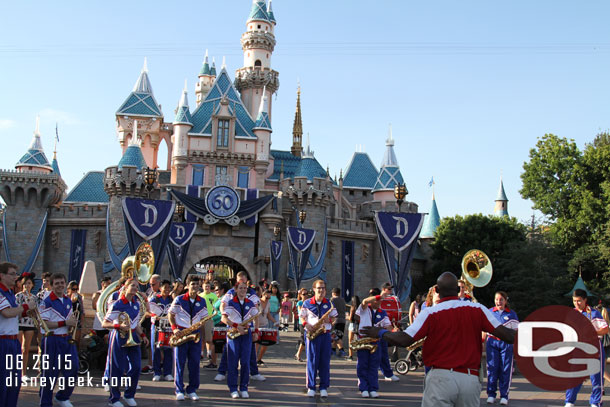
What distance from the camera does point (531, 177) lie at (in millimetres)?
34094

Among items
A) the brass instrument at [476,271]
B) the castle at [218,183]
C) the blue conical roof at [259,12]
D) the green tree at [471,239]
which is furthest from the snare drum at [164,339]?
the blue conical roof at [259,12]

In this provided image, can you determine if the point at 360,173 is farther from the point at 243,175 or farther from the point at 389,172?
the point at 243,175

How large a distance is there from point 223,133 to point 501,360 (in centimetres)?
2973

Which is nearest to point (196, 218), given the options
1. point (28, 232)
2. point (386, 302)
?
point (28, 232)

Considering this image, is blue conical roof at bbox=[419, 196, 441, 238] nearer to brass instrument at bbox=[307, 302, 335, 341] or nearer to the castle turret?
the castle turret

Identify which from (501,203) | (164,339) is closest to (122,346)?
(164,339)

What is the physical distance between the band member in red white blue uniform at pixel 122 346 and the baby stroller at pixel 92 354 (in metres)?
2.15

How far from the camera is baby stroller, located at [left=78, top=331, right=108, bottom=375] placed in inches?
396

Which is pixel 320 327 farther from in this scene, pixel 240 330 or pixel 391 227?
pixel 391 227

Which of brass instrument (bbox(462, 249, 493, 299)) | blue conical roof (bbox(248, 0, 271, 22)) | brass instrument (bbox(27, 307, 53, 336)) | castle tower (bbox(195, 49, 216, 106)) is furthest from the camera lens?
castle tower (bbox(195, 49, 216, 106))

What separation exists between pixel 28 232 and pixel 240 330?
26.8 meters

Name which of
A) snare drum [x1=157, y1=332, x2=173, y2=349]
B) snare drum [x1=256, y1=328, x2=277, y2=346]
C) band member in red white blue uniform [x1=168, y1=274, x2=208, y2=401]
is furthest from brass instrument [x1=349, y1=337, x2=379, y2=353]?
snare drum [x1=157, y1=332, x2=173, y2=349]

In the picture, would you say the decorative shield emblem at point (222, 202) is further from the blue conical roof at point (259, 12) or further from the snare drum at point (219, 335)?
the snare drum at point (219, 335)

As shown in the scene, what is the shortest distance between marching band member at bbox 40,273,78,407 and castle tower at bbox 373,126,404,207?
30715 mm
